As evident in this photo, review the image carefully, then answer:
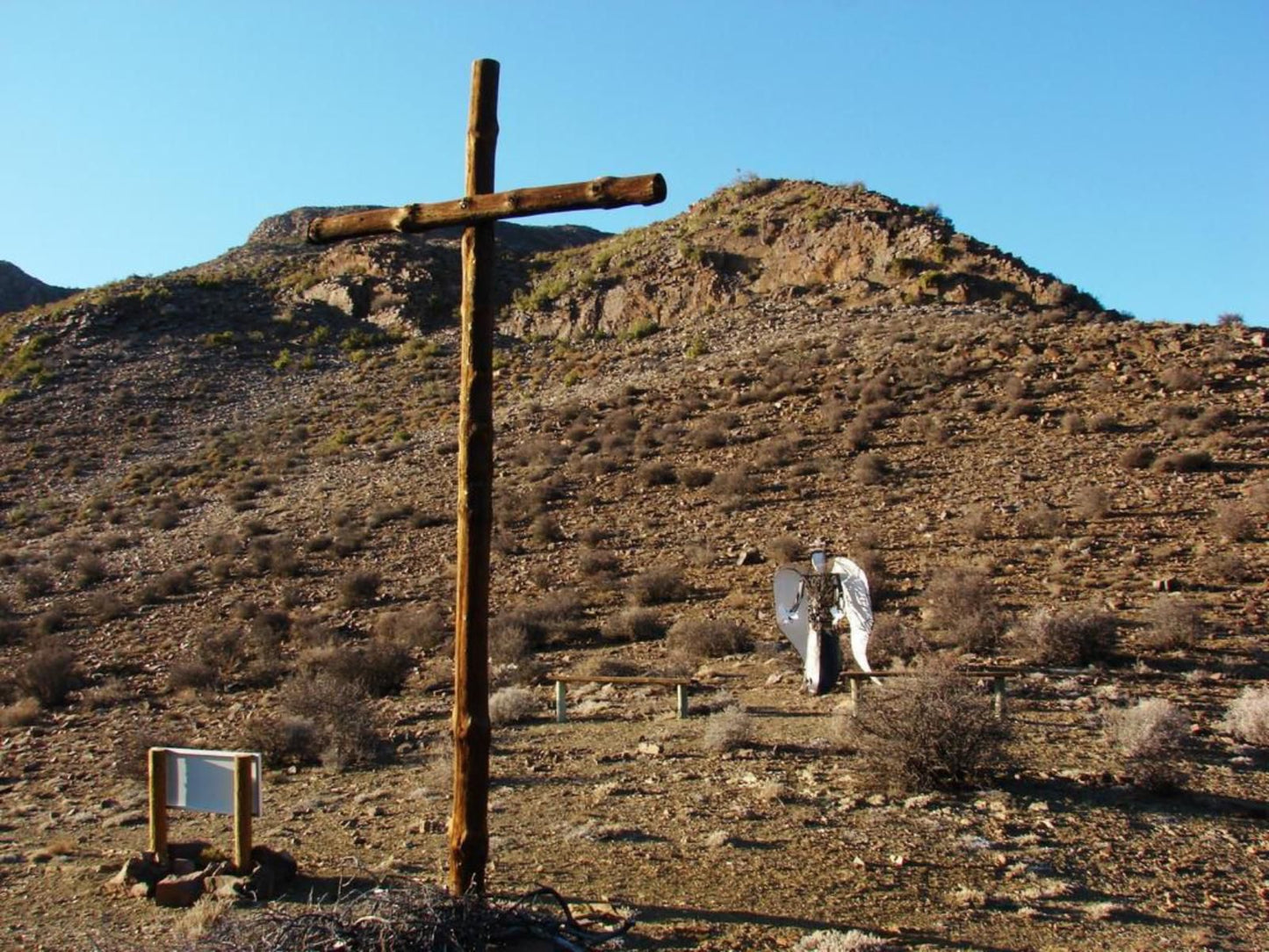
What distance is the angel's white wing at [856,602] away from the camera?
1201 centimetres

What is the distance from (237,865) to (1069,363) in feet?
92.8

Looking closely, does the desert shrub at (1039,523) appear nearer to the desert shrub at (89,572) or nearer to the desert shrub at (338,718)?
the desert shrub at (338,718)

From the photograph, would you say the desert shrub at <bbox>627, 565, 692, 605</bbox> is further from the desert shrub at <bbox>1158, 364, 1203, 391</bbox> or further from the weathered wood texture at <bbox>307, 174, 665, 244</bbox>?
the desert shrub at <bbox>1158, 364, 1203, 391</bbox>

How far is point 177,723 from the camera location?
17.1m

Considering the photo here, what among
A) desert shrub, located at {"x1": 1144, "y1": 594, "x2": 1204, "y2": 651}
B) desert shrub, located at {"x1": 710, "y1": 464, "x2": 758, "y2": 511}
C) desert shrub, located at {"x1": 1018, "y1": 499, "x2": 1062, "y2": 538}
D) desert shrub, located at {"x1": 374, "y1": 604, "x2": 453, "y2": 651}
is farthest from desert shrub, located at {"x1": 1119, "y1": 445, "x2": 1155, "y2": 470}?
desert shrub, located at {"x1": 374, "y1": 604, "x2": 453, "y2": 651}

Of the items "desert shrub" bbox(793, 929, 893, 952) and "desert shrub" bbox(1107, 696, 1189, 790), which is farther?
"desert shrub" bbox(1107, 696, 1189, 790)

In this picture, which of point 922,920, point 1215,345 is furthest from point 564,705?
point 1215,345

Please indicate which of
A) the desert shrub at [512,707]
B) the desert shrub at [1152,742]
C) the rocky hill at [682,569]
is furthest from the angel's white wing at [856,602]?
the desert shrub at [512,707]

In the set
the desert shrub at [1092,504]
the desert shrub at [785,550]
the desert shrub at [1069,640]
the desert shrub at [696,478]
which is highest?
the desert shrub at [696,478]

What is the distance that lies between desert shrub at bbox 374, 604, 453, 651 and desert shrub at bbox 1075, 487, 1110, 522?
40.9 ft

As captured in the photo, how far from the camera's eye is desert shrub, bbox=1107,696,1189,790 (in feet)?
36.0

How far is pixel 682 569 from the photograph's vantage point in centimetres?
2338

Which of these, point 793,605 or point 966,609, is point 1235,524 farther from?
point 793,605

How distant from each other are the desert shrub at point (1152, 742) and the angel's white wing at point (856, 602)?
8.79ft
